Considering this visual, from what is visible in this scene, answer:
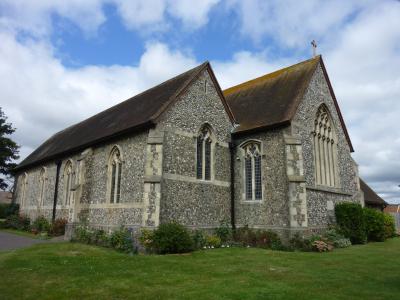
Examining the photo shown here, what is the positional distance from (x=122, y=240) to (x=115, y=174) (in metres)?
4.41

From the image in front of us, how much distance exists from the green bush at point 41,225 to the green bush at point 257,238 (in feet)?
44.4

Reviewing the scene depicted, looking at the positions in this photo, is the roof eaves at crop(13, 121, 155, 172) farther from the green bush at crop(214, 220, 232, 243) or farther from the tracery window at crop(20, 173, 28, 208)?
the green bush at crop(214, 220, 232, 243)

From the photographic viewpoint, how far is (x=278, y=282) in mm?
9172

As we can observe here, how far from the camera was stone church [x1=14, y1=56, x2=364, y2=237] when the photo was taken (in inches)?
642

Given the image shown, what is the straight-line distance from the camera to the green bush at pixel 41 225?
23.9 metres

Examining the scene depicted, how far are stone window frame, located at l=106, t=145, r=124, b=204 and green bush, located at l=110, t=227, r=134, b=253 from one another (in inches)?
83.1

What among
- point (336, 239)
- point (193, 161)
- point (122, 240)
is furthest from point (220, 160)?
point (336, 239)

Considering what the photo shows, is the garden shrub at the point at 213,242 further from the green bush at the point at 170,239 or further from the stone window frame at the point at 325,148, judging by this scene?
the stone window frame at the point at 325,148

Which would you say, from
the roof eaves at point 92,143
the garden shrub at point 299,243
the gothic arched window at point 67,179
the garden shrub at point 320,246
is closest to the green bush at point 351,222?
the garden shrub at point 320,246

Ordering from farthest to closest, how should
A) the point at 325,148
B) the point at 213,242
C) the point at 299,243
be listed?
the point at 325,148 → the point at 213,242 → the point at 299,243

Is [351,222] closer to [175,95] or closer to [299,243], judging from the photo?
[299,243]

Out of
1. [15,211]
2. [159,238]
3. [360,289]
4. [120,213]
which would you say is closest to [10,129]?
[15,211]

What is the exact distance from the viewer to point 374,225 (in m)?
20.2

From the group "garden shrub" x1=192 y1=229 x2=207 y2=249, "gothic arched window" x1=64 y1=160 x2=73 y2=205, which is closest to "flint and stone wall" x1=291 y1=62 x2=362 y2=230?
"garden shrub" x1=192 y1=229 x2=207 y2=249
